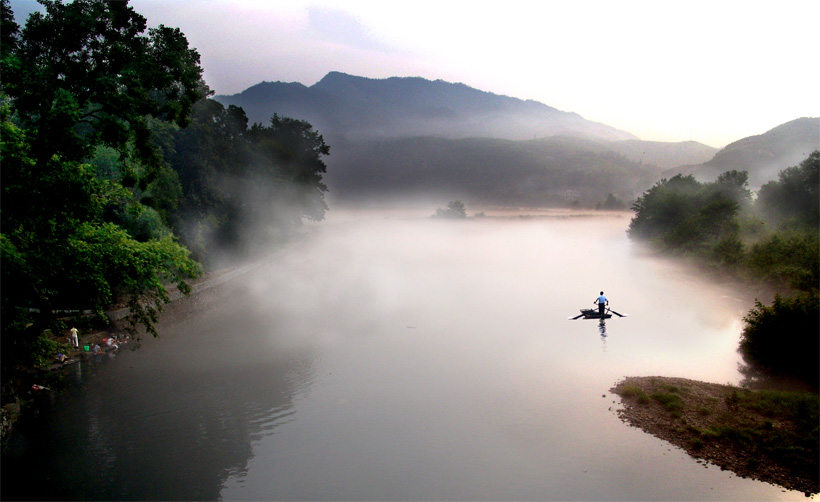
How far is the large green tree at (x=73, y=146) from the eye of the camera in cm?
1412

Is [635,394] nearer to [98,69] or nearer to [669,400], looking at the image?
[669,400]

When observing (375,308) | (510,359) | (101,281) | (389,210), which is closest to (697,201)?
(375,308)

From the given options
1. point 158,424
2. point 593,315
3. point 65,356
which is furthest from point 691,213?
point 65,356

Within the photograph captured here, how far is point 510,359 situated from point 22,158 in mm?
22145

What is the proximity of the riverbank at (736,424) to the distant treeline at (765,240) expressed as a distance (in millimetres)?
4452

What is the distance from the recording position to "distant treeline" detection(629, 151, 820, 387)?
23781 mm

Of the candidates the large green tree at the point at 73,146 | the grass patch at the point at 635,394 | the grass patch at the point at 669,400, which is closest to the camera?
the large green tree at the point at 73,146

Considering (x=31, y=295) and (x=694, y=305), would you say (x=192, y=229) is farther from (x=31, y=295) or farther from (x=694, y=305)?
(x=694, y=305)

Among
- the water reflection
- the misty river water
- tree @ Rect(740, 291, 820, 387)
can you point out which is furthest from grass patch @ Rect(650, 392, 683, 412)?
the water reflection

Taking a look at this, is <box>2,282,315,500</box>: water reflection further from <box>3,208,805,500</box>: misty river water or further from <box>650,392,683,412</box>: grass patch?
<box>650,392,683,412</box>: grass patch

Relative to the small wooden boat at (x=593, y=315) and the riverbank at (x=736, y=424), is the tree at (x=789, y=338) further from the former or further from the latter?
the small wooden boat at (x=593, y=315)

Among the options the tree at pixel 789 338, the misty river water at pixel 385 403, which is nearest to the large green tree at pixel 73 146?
the misty river water at pixel 385 403

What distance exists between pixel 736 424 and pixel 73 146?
2205 cm

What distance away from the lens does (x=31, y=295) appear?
15258mm
